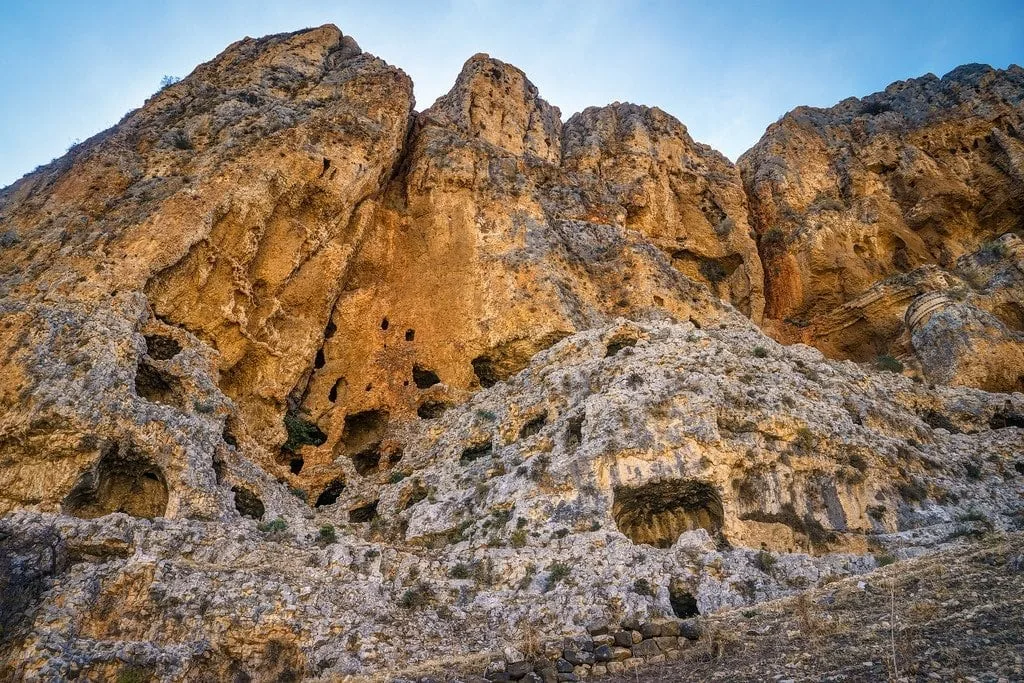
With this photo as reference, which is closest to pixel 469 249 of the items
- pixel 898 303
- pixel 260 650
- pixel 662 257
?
pixel 662 257

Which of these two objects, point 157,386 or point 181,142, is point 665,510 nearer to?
point 157,386

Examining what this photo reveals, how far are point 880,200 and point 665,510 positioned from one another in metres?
37.2

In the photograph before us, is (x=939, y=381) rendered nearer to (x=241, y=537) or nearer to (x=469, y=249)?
(x=469, y=249)

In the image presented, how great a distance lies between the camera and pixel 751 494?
57.5ft

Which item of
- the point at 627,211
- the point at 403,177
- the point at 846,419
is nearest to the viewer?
the point at 846,419

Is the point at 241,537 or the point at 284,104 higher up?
the point at 284,104

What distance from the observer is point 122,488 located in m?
19.4

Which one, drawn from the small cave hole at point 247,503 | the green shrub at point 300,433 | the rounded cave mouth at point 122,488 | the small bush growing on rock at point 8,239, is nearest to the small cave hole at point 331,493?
the green shrub at point 300,433

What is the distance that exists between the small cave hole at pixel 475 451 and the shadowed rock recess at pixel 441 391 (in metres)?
0.15

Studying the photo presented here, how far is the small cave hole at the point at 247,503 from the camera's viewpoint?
66.2 ft

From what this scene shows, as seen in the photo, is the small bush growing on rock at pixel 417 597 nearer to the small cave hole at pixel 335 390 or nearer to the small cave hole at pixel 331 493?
the small cave hole at pixel 331 493

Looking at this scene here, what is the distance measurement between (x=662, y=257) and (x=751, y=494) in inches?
769

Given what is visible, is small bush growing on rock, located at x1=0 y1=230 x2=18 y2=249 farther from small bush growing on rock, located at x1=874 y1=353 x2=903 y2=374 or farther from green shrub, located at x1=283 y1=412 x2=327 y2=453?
small bush growing on rock, located at x1=874 y1=353 x2=903 y2=374

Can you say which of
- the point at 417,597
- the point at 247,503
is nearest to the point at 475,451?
the point at 417,597
